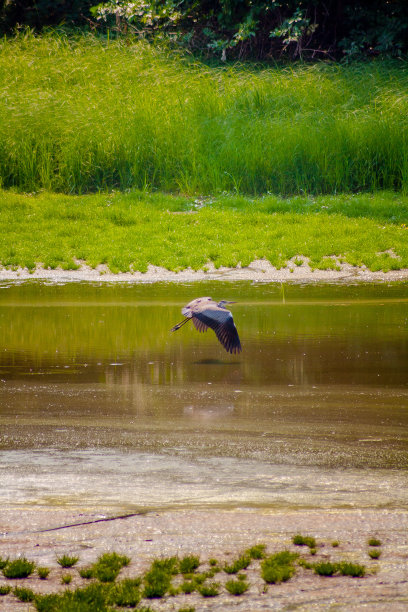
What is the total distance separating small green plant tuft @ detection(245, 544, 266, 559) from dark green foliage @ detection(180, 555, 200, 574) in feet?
0.81

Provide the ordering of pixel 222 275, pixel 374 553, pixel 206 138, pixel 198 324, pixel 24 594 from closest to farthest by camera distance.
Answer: pixel 24 594 < pixel 374 553 < pixel 198 324 < pixel 222 275 < pixel 206 138

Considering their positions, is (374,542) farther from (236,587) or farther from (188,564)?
(188,564)

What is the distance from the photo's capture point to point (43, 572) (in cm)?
348

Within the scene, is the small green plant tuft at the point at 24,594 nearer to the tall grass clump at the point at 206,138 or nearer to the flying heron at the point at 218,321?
the flying heron at the point at 218,321

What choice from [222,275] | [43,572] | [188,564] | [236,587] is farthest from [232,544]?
[222,275]

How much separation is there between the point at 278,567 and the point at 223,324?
3822 mm

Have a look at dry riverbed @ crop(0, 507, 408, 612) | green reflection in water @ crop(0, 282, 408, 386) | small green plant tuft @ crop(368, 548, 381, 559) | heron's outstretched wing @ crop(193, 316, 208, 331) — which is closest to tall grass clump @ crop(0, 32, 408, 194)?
green reflection in water @ crop(0, 282, 408, 386)

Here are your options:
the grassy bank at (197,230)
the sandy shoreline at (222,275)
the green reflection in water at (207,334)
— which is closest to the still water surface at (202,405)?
the green reflection in water at (207,334)

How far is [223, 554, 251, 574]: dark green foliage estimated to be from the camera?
3510 mm

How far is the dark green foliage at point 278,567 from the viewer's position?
3441 mm

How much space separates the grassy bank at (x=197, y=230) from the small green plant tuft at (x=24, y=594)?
9.58 m

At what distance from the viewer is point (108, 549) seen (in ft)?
12.2

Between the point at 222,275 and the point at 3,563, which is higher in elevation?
the point at 222,275

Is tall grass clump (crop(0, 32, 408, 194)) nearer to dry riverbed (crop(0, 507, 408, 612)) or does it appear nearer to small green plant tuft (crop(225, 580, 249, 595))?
dry riverbed (crop(0, 507, 408, 612))
